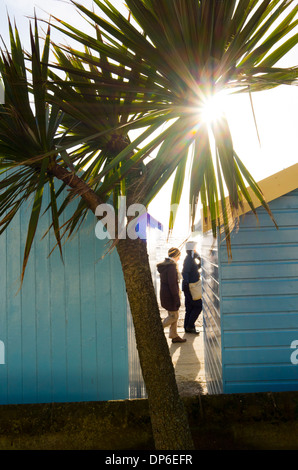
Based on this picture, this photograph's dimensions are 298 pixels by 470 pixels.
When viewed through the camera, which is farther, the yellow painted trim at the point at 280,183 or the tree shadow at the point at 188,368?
the tree shadow at the point at 188,368

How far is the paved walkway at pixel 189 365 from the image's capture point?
221 inches

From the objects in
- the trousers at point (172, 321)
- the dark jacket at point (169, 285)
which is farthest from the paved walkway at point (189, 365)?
the dark jacket at point (169, 285)

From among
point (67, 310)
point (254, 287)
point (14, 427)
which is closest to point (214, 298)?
point (254, 287)

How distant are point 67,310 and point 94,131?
6.99ft

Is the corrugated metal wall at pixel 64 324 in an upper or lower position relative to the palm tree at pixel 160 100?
lower

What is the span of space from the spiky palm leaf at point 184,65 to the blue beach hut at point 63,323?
1.92 meters

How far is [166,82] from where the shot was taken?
2584 mm

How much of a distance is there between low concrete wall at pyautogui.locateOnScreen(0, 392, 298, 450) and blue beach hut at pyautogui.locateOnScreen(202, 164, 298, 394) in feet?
0.73

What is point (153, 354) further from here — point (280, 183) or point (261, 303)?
point (280, 183)

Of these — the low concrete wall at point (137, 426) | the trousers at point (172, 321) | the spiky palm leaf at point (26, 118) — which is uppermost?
the spiky palm leaf at point (26, 118)

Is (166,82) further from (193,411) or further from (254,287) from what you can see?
(193,411)

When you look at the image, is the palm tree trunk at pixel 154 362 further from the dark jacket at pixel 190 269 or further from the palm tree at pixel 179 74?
the dark jacket at pixel 190 269

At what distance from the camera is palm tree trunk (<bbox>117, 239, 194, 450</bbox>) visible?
2.84 metres

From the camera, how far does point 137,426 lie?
13.4 ft
